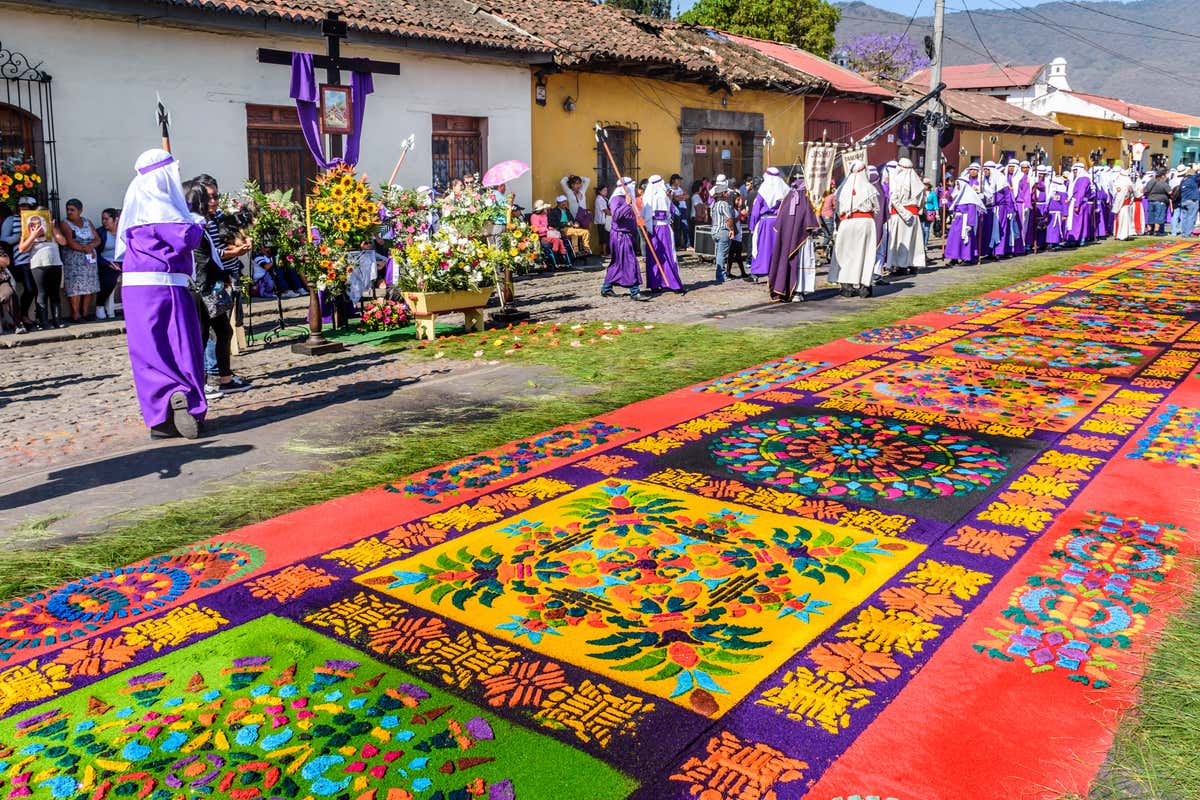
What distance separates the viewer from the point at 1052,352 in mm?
9344

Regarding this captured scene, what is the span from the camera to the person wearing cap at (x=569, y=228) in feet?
61.1

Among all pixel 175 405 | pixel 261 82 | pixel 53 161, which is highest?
pixel 261 82

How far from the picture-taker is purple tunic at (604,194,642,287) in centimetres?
1322

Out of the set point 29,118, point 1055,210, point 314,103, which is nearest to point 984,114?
point 1055,210

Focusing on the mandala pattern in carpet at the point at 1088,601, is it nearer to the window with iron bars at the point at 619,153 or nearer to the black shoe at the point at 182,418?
the black shoe at the point at 182,418

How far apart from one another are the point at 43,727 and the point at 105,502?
8.13 ft

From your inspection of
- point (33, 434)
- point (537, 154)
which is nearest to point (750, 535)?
point (33, 434)

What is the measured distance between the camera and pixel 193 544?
15.3ft

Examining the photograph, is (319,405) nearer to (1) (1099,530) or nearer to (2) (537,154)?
(1) (1099,530)

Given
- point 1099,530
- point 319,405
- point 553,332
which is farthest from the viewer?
point 553,332

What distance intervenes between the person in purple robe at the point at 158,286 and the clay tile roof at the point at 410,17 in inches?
281

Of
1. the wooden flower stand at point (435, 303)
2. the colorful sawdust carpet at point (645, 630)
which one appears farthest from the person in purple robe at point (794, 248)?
the colorful sawdust carpet at point (645, 630)

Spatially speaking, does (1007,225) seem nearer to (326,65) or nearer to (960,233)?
(960,233)

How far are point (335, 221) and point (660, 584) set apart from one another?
272 inches
